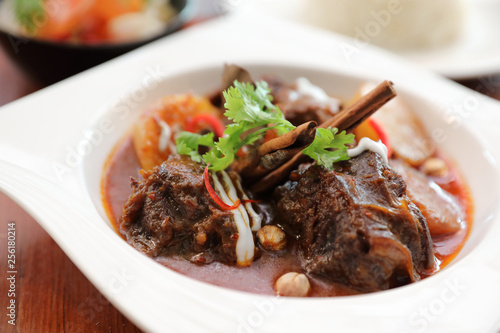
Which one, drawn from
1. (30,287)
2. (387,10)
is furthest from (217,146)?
(387,10)

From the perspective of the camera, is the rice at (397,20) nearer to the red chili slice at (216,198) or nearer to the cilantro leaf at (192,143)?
the cilantro leaf at (192,143)

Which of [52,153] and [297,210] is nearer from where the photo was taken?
[297,210]

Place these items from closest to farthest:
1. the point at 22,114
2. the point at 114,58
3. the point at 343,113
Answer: the point at 343,113, the point at 22,114, the point at 114,58

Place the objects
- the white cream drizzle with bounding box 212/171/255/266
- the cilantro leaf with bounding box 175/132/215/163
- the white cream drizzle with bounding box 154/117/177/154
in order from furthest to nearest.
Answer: the white cream drizzle with bounding box 154/117/177/154
the cilantro leaf with bounding box 175/132/215/163
the white cream drizzle with bounding box 212/171/255/266

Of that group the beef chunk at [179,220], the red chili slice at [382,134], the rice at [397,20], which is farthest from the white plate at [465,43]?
the beef chunk at [179,220]

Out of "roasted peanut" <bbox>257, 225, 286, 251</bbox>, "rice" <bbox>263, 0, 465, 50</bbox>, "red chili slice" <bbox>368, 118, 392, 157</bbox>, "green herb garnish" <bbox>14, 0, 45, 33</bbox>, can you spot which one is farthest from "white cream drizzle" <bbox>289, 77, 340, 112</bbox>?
"green herb garnish" <bbox>14, 0, 45, 33</bbox>

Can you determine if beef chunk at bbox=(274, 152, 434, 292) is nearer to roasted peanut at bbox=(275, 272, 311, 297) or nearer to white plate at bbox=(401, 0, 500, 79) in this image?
roasted peanut at bbox=(275, 272, 311, 297)

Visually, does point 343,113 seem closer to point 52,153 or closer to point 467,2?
point 52,153

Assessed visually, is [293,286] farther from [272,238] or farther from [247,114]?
[247,114]
